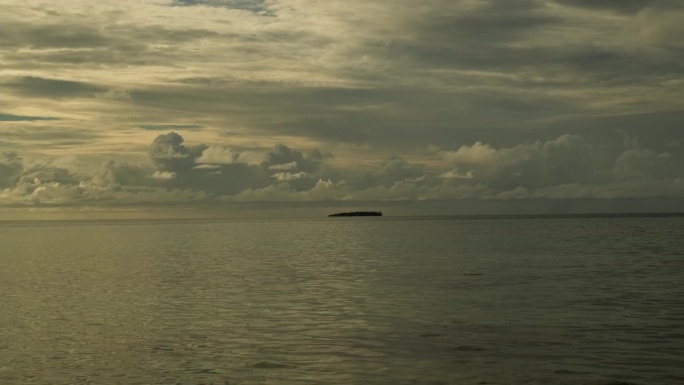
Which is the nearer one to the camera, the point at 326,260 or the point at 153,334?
the point at 153,334

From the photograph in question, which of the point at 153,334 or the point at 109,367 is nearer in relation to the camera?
the point at 109,367

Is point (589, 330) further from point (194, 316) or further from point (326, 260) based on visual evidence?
point (326, 260)

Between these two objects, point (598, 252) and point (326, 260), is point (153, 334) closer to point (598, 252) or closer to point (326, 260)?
point (326, 260)

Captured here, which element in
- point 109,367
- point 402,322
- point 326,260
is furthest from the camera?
point 326,260

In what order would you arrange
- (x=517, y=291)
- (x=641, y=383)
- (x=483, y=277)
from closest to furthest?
(x=641, y=383)
(x=517, y=291)
(x=483, y=277)

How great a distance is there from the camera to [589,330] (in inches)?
1276

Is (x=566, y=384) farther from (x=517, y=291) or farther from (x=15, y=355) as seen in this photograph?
(x=517, y=291)

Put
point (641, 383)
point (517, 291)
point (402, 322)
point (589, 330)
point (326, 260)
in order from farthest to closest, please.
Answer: point (326, 260), point (517, 291), point (402, 322), point (589, 330), point (641, 383)

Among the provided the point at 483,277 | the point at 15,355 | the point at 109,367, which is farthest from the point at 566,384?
the point at 483,277

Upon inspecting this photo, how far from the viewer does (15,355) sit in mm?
28391

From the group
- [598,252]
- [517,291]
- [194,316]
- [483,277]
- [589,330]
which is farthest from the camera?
[598,252]

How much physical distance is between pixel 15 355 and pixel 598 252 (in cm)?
7733

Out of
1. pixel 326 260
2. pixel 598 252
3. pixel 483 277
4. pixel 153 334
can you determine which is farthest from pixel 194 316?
pixel 598 252

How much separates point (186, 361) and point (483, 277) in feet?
118
